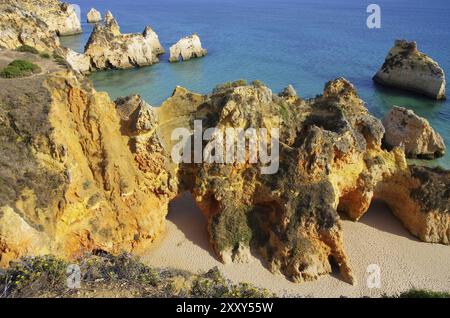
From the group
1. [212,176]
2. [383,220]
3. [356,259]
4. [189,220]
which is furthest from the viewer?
[383,220]

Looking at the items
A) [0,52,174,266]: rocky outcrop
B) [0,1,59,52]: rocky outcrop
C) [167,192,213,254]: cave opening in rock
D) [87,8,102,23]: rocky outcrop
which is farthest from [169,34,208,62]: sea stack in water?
[87,8,102,23]: rocky outcrop

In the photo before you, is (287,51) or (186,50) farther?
(287,51)

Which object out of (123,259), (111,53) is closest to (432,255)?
(123,259)

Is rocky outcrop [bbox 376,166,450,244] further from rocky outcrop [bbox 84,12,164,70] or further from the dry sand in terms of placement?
rocky outcrop [bbox 84,12,164,70]

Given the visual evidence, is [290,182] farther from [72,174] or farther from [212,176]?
[72,174]

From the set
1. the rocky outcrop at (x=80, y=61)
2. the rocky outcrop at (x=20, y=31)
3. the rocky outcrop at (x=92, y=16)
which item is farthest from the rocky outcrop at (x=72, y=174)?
the rocky outcrop at (x=92, y=16)

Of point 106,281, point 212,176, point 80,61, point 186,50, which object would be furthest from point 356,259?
point 186,50

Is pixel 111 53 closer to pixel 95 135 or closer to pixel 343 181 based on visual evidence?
pixel 95 135
